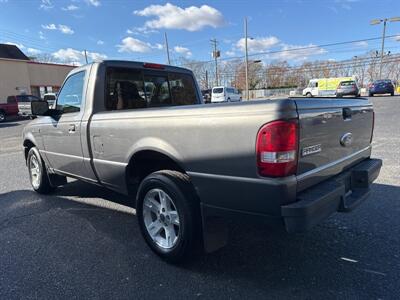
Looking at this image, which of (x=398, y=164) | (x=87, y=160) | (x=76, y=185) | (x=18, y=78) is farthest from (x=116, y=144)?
(x=18, y=78)

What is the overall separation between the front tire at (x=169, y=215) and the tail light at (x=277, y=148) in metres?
0.82

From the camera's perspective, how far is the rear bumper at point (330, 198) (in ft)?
7.12

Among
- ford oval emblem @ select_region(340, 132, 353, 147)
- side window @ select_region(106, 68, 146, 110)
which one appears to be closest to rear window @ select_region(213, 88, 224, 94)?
side window @ select_region(106, 68, 146, 110)

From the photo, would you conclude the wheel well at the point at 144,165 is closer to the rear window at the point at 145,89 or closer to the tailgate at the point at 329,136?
the rear window at the point at 145,89

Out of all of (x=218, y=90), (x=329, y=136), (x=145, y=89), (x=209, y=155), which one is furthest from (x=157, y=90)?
(x=218, y=90)

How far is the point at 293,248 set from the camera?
3209 millimetres

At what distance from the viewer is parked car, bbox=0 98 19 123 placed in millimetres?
22969

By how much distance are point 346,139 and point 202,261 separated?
179cm

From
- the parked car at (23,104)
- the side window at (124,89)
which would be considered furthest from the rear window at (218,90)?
the side window at (124,89)

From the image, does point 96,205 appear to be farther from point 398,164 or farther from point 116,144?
point 398,164

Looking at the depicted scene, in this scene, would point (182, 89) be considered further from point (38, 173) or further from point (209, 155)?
point (38, 173)

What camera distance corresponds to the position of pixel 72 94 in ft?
14.1

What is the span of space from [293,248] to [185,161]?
59.4 inches

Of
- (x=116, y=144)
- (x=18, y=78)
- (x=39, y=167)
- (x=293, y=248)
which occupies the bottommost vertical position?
(x=293, y=248)
